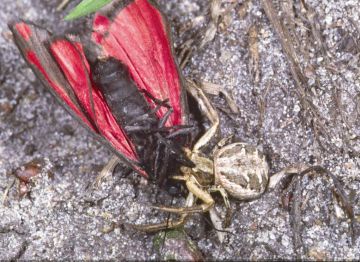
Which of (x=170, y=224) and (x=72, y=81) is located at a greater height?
(x=72, y=81)

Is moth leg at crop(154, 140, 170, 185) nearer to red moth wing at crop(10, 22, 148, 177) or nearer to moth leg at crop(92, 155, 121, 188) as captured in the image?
red moth wing at crop(10, 22, 148, 177)

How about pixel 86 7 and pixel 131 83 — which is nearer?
pixel 86 7

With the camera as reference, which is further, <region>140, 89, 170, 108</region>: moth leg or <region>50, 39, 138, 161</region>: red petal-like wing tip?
<region>140, 89, 170, 108</region>: moth leg

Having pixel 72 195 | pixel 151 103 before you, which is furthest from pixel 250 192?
pixel 72 195

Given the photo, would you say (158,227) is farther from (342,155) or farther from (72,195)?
(342,155)

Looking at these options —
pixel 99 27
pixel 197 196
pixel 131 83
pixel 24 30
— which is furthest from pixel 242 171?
pixel 24 30

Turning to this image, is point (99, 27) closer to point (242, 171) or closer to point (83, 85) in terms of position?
point (83, 85)

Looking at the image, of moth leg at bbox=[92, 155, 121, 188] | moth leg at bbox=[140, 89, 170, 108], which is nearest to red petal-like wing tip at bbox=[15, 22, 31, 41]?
moth leg at bbox=[140, 89, 170, 108]

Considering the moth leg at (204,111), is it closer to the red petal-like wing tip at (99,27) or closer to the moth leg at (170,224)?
the moth leg at (170,224)
